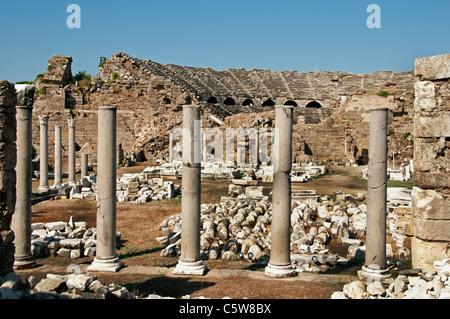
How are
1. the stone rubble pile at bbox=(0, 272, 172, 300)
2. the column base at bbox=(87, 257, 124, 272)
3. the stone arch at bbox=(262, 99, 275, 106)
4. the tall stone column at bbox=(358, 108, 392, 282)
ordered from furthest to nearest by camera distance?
the stone arch at bbox=(262, 99, 275, 106)
the column base at bbox=(87, 257, 124, 272)
the tall stone column at bbox=(358, 108, 392, 282)
the stone rubble pile at bbox=(0, 272, 172, 300)

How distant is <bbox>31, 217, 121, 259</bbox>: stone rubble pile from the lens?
1000 centimetres

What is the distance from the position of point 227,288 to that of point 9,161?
4.05 meters

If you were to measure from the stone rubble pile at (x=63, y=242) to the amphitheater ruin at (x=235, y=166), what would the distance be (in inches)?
3.5

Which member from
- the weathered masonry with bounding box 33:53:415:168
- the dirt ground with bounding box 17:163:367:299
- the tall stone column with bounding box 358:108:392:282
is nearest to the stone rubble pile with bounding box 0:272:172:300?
the dirt ground with bounding box 17:163:367:299

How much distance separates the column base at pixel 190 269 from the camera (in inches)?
317

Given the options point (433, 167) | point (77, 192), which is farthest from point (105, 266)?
point (77, 192)

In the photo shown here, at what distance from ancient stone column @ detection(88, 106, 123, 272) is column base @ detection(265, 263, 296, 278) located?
117 inches

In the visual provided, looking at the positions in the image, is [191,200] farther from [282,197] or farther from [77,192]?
[77,192]

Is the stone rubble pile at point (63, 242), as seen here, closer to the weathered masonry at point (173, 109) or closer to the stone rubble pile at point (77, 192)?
the stone rubble pile at point (77, 192)

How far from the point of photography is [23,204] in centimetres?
890

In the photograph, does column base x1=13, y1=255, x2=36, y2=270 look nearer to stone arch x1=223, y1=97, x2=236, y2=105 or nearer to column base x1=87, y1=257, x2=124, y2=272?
column base x1=87, y1=257, x2=124, y2=272

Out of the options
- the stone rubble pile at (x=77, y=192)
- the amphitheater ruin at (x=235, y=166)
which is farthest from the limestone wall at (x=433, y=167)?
the stone rubble pile at (x=77, y=192)

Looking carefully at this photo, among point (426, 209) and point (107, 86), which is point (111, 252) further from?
point (107, 86)
